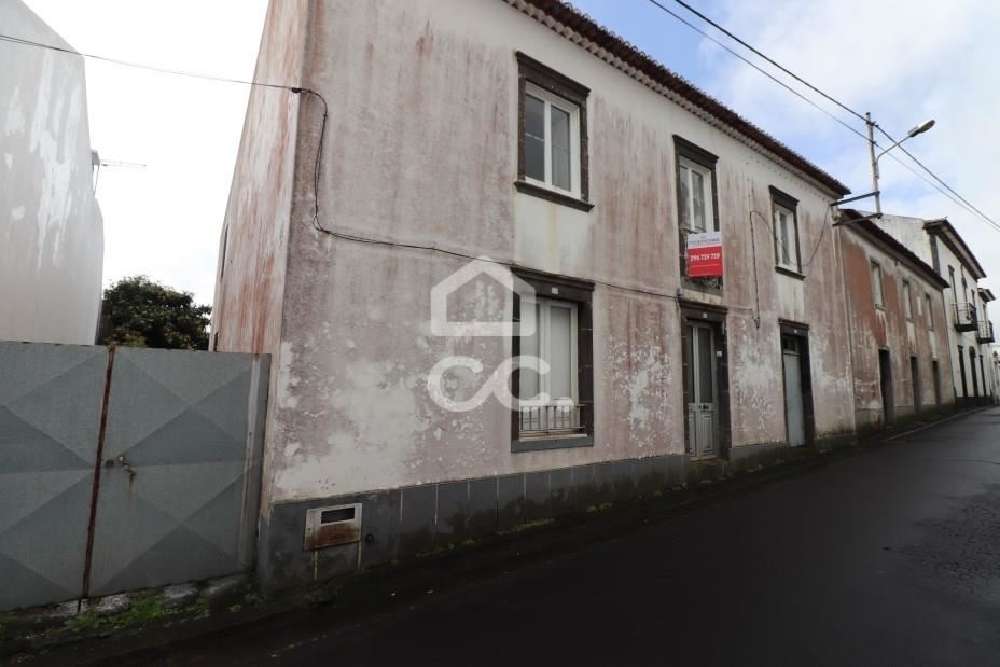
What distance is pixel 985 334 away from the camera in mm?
29141

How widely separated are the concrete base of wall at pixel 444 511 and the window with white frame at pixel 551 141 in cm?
391

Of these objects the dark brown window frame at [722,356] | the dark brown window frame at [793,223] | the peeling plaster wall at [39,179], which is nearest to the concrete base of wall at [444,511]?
the dark brown window frame at [722,356]

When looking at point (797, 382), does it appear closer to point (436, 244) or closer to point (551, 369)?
point (551, 369)

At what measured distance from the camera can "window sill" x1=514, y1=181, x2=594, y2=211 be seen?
6.15 meters

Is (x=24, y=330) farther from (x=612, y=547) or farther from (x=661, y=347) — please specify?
(x=661, y=347)

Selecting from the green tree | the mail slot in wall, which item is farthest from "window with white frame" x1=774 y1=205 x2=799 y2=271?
the green tree

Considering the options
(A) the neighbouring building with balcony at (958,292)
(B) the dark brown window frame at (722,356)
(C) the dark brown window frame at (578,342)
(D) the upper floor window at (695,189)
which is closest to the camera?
(C) the dark brown window frame at (578,342)

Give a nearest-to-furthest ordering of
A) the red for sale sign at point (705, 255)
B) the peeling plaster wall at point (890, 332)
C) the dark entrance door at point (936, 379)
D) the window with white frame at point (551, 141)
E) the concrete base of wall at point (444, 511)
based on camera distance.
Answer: the concrete base of wall at point (444, 511) → the window with white frame at point (551, 141) → the red for sale sign at point (705, 255) → the peeling plaster wall at point (890, 332) → the dark entrance door at point (936, 379)

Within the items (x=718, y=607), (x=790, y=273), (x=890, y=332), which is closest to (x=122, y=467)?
(x=718, y=607)

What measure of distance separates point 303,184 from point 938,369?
25945 mm

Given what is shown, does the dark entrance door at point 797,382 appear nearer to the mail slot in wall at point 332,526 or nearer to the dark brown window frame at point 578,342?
the dark brown window frame at point 578,342

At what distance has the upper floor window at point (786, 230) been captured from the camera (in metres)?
10.6

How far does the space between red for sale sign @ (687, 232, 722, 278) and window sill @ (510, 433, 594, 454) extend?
3630mm

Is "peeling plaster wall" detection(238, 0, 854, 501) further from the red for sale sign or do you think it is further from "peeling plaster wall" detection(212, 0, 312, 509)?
the red for sale sign
